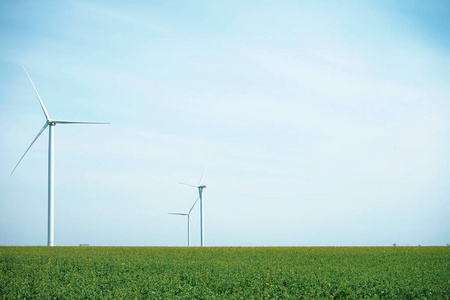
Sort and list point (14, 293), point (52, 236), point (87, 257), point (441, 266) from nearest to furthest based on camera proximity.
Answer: point (14, 293)
point (441, 266)
point (87, 257)
point (52, 236)

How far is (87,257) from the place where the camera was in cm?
3159

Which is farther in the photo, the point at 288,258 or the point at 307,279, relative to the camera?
the point at 288,258

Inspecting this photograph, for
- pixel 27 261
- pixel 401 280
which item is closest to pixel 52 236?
pixel 27 261

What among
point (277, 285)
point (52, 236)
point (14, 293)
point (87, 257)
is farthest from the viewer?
point (52, 236)

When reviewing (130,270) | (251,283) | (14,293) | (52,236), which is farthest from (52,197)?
(251,283)

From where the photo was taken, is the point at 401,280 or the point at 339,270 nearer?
the point at 401,280

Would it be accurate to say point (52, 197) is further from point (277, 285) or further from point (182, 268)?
point (277, 285)

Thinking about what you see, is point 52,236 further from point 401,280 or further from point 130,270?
point 401,280

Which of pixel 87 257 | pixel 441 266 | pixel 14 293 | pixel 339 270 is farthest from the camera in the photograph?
pixel 87 257

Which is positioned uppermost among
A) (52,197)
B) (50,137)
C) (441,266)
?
(50,137)

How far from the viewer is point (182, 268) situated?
2609 centimetres

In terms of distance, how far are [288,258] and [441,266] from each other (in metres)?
10.5

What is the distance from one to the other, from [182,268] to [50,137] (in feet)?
85.2

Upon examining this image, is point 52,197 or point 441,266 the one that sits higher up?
point 52,197
